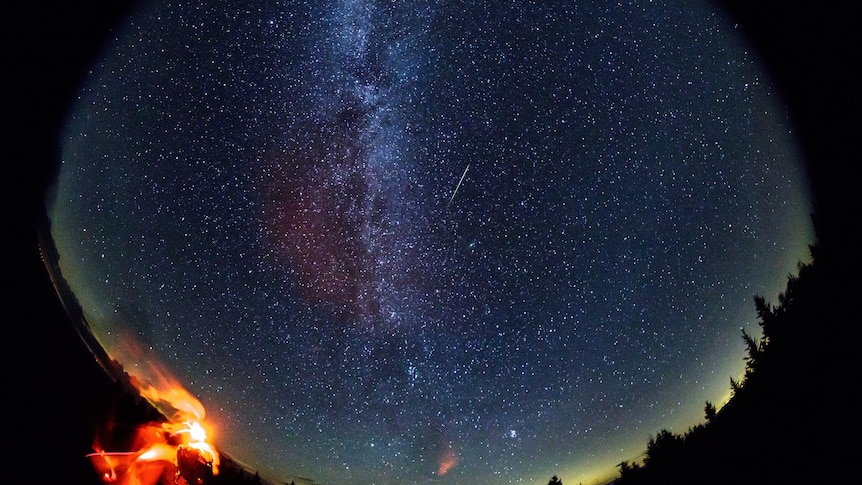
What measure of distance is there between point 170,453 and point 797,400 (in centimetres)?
961

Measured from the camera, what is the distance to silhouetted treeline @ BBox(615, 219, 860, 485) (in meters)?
4.08

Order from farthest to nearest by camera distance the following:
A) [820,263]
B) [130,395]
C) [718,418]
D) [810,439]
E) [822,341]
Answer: [130,395]
[718,418]
[820,263]
[822,341]
[810,439]

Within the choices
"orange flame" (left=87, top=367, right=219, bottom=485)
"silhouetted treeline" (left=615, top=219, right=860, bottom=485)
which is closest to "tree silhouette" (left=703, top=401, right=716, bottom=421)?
"silhouetted treeline" (left=615, top=219, right=860, bottom=485)

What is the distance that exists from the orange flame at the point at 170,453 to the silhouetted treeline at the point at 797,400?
7.65 metres

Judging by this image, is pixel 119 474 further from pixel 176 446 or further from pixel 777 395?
pixel 777 395

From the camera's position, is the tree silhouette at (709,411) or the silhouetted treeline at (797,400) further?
the tree silhouette at (709,411)

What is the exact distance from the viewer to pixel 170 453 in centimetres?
683

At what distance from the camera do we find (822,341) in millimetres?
4559

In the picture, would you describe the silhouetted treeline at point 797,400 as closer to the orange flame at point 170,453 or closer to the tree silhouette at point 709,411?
the tree silhouette at point 709,411

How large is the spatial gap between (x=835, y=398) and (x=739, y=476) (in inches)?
55.1

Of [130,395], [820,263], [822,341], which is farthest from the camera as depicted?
[130,395]

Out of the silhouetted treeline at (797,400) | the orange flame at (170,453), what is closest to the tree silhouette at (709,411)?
the silhouetted treeline at (797,400)

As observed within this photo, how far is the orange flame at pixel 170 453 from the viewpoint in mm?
6172

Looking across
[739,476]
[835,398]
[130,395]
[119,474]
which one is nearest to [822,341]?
[835,398]
